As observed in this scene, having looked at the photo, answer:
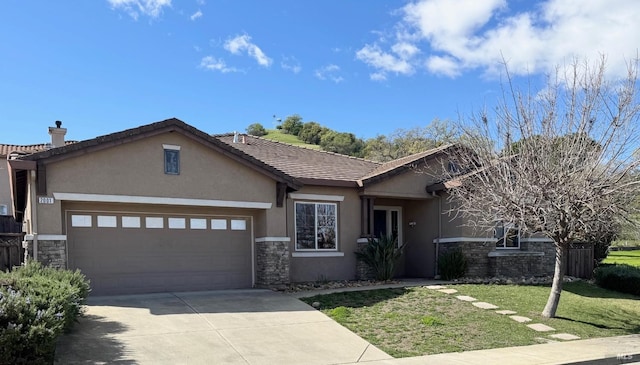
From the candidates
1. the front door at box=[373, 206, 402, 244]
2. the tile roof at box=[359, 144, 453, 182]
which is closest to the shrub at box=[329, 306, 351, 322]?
the tile roof at box=[359, 144, 453, 182]

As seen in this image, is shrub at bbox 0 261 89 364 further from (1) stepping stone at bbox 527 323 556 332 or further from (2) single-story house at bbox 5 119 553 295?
(1) stepping stone at bbox 527 323 556 332

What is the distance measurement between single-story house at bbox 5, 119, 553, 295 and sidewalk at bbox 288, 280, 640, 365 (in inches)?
268

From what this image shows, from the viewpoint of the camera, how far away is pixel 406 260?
19.6 m

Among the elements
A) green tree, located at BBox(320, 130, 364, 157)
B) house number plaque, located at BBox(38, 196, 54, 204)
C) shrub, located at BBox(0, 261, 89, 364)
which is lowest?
shrub, located at BBox(0, 261, 89, 364)

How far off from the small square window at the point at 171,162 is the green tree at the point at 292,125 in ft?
184

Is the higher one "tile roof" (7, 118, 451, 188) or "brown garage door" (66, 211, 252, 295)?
"tile roof" (7, 118, 451, 188)

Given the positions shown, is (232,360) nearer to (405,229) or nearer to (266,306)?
(266,306)

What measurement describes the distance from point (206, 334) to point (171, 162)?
5.57m

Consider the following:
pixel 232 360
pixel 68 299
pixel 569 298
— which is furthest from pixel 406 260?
pixel 68 299

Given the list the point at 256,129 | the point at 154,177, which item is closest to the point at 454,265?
the point at 154,177

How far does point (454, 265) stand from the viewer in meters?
17.0

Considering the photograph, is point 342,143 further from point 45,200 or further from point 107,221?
point 45,200

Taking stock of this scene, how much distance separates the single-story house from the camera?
41.6ft

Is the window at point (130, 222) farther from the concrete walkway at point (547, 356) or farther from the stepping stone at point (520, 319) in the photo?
the stepping stone at point (520, 319)
